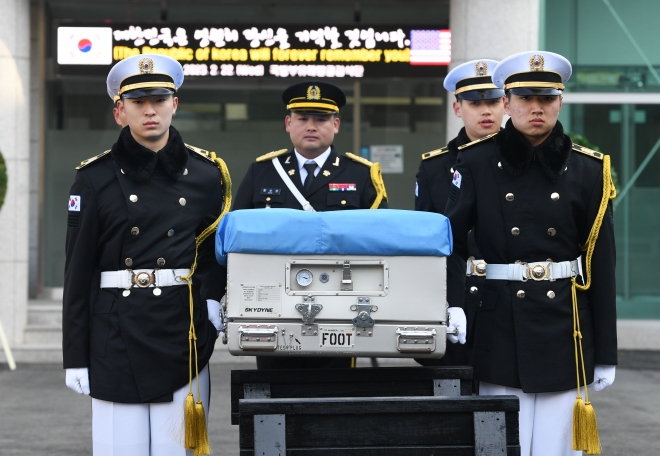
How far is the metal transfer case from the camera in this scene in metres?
3.60

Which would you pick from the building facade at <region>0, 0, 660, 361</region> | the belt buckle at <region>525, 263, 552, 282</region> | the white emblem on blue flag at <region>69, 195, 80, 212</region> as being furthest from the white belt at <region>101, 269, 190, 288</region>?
the building facade at <region>0, 0, 660, 361</region>

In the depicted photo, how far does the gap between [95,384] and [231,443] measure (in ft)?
9.76

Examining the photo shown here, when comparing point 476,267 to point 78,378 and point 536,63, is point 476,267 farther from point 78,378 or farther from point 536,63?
point 78,378

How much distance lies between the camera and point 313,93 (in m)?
5.18

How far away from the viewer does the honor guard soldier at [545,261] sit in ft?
13.8

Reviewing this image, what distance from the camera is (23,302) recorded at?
34.4ft

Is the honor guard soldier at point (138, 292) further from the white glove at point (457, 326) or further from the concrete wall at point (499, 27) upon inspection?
the concrete wall at point (499, 27)

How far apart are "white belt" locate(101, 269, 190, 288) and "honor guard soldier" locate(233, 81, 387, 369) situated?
3.19 ft

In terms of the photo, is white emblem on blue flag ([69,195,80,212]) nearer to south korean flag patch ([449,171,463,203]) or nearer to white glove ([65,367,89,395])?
white glove ([65,367,89,395])

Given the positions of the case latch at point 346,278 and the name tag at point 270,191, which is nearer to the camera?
the case latch at point 346,278

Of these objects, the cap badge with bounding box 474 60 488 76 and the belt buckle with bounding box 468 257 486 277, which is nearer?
the belt buckle with bounding box 468 257 486 277

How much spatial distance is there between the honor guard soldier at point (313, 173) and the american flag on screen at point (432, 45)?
19.8 ft

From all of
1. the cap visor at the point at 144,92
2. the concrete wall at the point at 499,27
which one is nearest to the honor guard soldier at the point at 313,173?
the cap visor at the point at 144,92

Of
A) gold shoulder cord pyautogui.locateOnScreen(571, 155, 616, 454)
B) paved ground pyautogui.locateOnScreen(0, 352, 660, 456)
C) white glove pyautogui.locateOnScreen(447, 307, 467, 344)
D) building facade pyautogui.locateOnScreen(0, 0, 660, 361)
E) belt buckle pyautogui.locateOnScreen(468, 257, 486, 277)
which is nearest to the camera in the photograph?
white glove pyautogui.locateOnScreen(447, 307, 467, 344)
